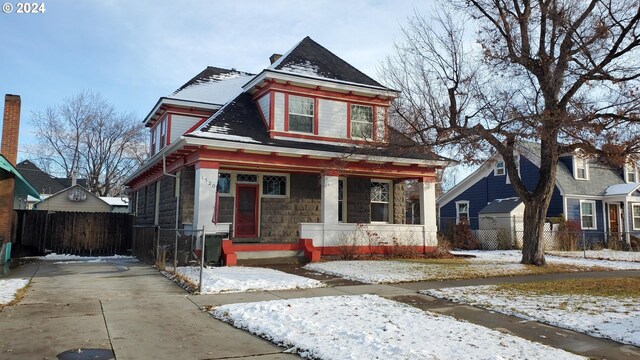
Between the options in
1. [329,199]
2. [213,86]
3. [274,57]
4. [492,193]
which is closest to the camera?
[329,199]

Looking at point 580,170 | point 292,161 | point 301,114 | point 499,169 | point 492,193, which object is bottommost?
point 292,161

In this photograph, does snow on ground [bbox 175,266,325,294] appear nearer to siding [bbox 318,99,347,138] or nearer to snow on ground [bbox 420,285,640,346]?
snow on ground [bbox 420,285,640,346]

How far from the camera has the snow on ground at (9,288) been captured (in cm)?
787

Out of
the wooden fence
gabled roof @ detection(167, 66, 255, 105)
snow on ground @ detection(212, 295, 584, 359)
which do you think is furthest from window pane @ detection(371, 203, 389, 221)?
snow on ground @ detection(212, 295, 584, 359)

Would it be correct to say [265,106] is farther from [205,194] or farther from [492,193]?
[492,193]

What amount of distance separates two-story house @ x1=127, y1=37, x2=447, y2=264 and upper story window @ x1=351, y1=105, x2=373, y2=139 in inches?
1.5

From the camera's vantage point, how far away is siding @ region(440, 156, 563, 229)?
2672cm

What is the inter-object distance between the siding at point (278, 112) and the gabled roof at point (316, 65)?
1049 mm

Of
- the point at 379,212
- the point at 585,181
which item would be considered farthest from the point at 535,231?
the point at 585,181

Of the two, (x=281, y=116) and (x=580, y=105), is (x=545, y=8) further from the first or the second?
(x=281, y=116)

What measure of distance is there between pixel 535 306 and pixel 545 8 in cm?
962

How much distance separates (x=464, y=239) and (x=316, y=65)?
12.6 meters

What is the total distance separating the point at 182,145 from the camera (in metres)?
13.4

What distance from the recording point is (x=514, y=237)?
78.6 ft
